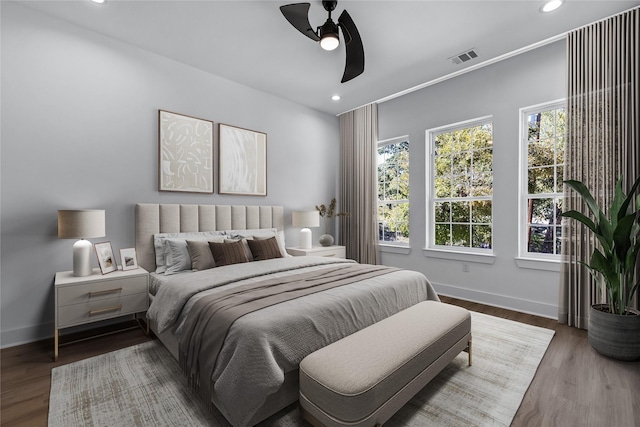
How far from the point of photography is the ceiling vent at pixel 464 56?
3349 mm

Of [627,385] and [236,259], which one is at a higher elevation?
[236,259]

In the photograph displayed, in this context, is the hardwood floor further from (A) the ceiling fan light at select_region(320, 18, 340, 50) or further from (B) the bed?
(A) the ceiling fan light at select_region(320, 18, 340, 50)

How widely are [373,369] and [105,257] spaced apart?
8.84 feet

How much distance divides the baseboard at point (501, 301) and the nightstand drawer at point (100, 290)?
3.71 metres

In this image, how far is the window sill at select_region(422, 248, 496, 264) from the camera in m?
3.73

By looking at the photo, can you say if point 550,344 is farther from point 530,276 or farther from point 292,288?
point 292,288

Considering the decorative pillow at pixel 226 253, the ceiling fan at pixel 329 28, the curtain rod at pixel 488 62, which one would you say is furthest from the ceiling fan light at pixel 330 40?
the curtain rod at pixel 488 62

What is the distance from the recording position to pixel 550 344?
103 inches

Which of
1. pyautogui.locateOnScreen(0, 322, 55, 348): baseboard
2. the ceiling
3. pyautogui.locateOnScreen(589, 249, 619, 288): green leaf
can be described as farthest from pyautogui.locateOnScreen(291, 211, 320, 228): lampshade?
pyautogui.locateOnScreen(589, 249, 619, 288): green leaf

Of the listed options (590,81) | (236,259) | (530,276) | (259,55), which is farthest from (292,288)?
(590,81)

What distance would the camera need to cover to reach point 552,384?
202 cm

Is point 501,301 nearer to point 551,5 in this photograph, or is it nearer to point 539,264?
point 539,264

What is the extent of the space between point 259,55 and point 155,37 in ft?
3.49

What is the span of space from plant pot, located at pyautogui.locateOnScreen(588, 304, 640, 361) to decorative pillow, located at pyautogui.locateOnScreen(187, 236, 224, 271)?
11.3 feet
